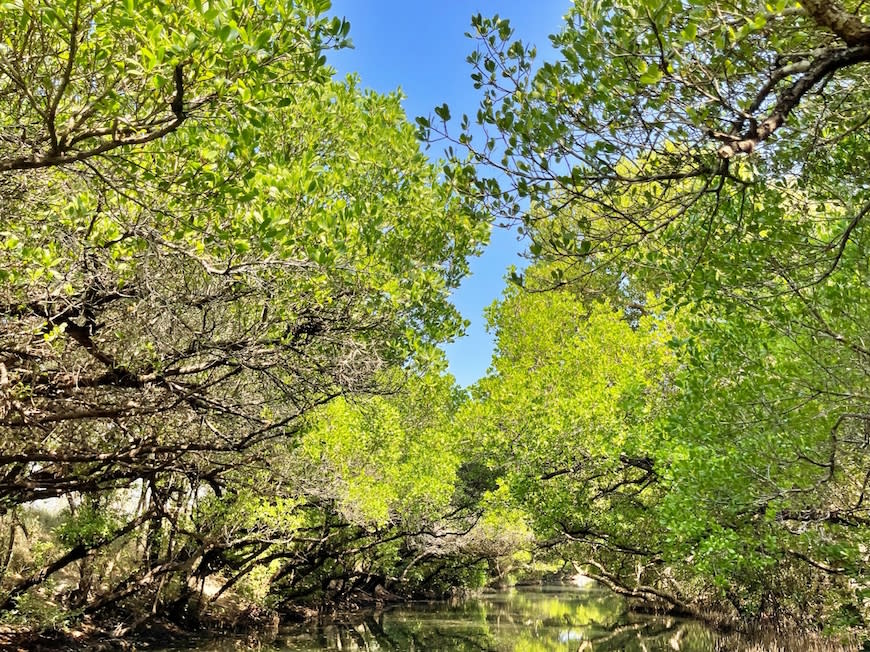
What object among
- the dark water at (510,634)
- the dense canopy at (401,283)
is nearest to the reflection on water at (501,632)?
the dark water at (510,634)

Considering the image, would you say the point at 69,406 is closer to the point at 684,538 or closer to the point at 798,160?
the point at 798,160

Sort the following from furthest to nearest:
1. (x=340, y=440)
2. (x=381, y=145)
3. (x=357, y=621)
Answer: (x=357, y=621) < (x=340, y=440) < (x=381, y=145)

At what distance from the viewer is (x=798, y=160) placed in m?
6.09

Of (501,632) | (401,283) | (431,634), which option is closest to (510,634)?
(501,632)

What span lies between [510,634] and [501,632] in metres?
0.77

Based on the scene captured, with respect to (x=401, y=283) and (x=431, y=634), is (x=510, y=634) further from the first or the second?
(x=401, y=283)

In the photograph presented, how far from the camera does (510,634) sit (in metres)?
23.7

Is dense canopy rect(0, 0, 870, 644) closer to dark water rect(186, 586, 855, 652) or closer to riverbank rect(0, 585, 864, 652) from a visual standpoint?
riverbank rect(0, 585, 864, 652)

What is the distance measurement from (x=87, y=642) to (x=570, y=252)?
1752 centimetres

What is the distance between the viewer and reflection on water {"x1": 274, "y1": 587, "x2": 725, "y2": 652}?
65.0 feet

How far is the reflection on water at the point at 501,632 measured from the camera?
19797 mm

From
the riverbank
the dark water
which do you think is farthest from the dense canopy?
the dark water

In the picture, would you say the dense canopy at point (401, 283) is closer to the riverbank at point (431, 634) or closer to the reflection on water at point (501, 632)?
the riverbank at point (431, 634)

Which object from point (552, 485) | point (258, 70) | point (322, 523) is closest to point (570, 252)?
point (258, 70)
